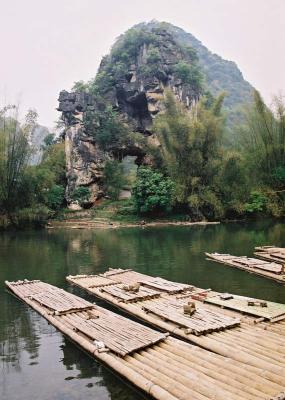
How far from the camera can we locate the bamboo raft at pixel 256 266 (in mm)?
12773

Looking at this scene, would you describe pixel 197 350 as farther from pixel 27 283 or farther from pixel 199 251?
pixel 199 251

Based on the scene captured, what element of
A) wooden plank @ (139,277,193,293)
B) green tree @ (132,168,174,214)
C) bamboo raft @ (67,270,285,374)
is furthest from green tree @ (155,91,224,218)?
bamboo raft @ (67,270,285,374)

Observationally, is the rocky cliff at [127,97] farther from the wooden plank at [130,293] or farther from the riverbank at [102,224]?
the wooden plank at [130,293]

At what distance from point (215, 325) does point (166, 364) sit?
1854 millimetres

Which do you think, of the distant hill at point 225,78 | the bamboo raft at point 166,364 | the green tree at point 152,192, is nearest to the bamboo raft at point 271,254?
the bamboo raft at point 166,364

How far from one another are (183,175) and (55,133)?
1934cm

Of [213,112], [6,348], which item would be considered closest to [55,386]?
[6,348]

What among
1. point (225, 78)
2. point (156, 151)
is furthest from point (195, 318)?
point (225, 78)

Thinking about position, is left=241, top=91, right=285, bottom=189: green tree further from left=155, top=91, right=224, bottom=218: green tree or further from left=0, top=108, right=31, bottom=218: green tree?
left=0, top=108, right=31, bottom=218: green tree

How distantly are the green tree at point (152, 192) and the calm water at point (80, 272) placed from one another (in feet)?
21.8

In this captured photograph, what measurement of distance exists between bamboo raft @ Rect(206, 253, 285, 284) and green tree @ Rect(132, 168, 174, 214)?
703 inches

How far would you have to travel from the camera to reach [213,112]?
116 ft

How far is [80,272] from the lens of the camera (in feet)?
48.6

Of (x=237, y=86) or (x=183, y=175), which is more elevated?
(x=237, y=86)
